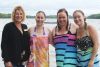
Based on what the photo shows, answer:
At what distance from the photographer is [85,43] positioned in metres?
5.32

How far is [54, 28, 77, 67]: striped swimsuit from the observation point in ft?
18.0

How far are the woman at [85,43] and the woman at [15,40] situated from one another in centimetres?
82

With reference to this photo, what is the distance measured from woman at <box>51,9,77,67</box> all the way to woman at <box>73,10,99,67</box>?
11 centimetres

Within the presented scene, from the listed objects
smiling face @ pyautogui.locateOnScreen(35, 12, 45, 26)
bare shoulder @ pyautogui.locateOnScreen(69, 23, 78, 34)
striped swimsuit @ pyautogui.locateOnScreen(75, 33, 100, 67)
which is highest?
smiling face @ pyautogui.locateOnScreen(35, 12, 45, 26)

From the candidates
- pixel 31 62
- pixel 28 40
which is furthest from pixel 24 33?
pixel 31 62

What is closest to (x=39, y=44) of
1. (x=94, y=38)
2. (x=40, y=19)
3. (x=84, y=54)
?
(x=40, y=19)

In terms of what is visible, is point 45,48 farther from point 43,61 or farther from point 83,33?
point 83,33


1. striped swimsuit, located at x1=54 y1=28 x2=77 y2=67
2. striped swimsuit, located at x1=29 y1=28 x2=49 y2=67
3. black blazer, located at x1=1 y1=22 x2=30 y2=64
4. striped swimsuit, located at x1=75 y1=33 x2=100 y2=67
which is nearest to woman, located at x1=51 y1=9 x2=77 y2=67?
striped swimsuit, located at x1=54 y1=28 x2=77 y2=67

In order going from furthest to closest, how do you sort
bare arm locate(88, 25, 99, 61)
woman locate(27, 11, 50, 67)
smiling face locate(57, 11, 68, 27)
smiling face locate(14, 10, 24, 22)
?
woman locate(27, 11, 50, 67)
smiling face locate(14, 10, 24, 22)
smiling face locate(57, 11, 68, 27)
bare arm locate(88, 25, 99, 61)

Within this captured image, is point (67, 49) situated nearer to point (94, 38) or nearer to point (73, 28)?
point (73, 28)

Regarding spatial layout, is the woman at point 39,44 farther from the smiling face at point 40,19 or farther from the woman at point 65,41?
the woman at point 65,41

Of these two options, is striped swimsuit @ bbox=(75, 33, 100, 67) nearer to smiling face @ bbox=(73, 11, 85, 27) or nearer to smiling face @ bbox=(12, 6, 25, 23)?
smiling face @ bbox=(73, 11, 85, 27)

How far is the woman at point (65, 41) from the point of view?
5.48 meters

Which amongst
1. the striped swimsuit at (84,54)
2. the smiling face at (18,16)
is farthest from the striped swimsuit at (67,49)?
the smiling face at (18,16)
